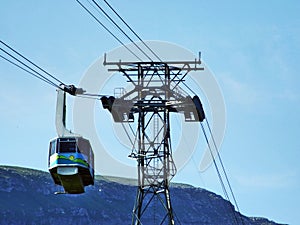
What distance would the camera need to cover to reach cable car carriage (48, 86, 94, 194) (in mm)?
39281

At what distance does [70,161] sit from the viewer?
129ft

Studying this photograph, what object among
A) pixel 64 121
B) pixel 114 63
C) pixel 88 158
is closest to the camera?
pixel 64 121

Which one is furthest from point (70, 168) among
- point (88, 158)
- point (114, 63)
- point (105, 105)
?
point (114, 63)

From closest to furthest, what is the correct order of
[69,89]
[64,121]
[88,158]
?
[69,89] < [64,121] < [88,158]

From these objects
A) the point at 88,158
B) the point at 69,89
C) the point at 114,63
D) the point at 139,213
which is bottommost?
the point at 139,213

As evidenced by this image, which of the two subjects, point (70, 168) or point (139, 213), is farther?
point (139, 213)

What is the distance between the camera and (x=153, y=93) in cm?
4322

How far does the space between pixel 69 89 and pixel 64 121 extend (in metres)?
3.79

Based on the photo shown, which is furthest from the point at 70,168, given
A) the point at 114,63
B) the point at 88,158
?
the point at 114,63

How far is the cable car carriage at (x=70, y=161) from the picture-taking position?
39281 mm

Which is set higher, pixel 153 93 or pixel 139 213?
pixel 153 93

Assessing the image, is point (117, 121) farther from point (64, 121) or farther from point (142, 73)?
point (64, 121)

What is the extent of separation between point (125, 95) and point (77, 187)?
19.6 ft

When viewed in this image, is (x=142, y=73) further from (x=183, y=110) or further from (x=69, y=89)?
(x=69, y=89)
